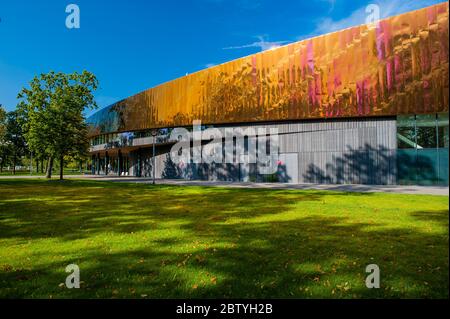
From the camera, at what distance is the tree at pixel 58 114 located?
112 ft

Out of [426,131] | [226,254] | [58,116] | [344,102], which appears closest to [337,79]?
[344,102]

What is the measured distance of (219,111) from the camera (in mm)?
32219

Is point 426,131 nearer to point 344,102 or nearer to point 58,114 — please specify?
point 344,102

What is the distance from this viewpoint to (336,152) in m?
27.2

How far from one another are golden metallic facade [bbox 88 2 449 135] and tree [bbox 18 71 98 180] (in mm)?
13322

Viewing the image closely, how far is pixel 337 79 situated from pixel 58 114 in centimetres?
3228

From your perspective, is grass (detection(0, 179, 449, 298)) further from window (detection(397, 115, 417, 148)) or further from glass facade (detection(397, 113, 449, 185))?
window (detection(397, 115, 417, 148))

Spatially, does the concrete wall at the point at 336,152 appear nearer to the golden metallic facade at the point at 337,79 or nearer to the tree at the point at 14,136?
the golden metallic facade at the point at 337,79

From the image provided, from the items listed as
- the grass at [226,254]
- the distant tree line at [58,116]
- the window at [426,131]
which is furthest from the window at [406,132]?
the distant tree line at [58,116]

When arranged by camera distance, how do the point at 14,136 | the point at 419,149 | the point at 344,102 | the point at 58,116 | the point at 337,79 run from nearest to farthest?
1. the point at 419,149
2. the point at 344,102
3. the point at 337,79
4. the point at 58,116
5. the point at 14,136

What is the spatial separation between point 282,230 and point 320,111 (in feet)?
69.3
